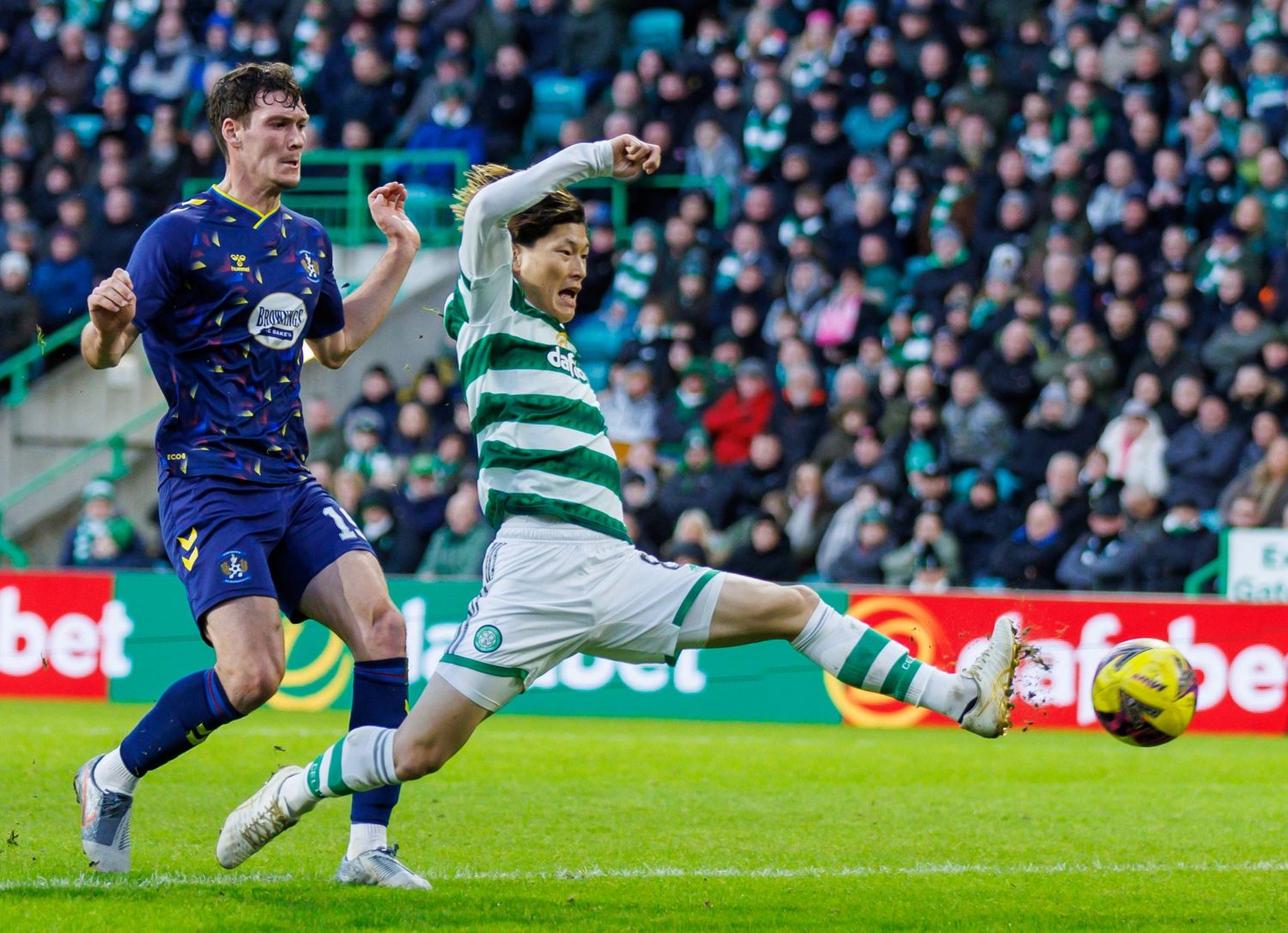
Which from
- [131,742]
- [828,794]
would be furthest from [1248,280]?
[131,742]

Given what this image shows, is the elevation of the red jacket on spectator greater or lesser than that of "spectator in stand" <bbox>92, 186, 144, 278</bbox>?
lesser

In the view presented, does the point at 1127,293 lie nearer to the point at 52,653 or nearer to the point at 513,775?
the point at 513,775

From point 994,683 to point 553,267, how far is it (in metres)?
1.88

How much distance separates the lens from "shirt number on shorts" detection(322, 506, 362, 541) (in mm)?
6391

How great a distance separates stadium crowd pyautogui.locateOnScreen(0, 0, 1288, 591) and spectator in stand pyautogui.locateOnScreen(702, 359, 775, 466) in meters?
0.03

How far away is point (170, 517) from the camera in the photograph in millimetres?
6273

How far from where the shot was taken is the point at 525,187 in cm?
560

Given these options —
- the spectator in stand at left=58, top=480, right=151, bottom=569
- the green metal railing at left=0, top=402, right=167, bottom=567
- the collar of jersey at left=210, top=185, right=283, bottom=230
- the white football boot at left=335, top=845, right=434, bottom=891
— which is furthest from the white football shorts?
the green metal railing at left=0, top=402, right=167, bottom=567

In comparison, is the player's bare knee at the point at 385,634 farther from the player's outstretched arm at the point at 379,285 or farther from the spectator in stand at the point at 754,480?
the spectator in stand at the point at 754,480

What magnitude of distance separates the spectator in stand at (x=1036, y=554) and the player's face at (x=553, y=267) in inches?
330

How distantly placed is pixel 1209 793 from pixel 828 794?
6.22ft

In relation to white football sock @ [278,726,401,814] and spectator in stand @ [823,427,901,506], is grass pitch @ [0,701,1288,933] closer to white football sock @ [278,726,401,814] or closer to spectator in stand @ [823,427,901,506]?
white football sock @ [278,726,401,814]

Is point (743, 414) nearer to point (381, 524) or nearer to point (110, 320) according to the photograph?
point (381, 524)

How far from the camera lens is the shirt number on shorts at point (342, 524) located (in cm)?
639
